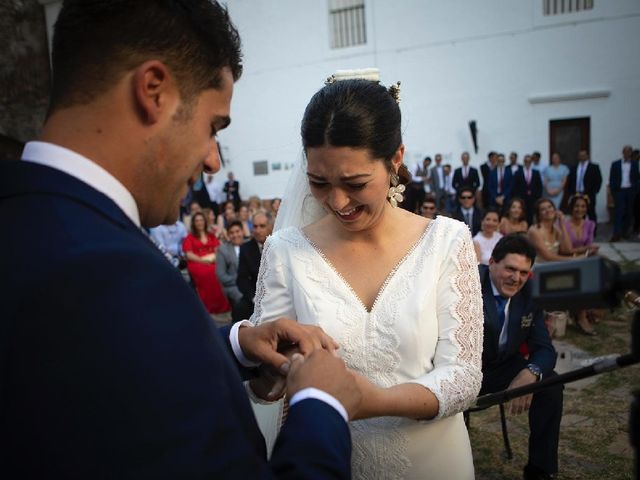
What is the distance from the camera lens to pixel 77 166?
36.6 inches

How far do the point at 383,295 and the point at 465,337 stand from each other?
0.32 metres

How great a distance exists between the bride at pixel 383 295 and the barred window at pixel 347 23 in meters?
15.4

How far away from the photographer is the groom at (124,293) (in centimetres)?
75

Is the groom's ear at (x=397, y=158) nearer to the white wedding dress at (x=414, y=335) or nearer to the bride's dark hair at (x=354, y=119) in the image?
the bride's dark hair at (x=354, y=119)

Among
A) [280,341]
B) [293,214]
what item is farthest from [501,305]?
[280,341]

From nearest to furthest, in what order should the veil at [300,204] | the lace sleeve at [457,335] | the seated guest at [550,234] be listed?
the lace sleeve at [457,335] → the veil at [300,204] → the seated guest at [550,234]

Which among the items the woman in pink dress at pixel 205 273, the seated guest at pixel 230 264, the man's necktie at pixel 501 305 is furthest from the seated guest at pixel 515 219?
the woman in pink dress at pixel 205 273

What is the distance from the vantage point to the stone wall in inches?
46.2

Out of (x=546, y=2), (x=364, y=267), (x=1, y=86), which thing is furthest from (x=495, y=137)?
(x=1, y=86)

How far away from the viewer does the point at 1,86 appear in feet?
3.85

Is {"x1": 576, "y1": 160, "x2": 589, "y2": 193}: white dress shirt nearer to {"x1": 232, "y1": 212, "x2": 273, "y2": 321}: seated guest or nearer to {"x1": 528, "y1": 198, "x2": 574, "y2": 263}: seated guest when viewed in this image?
{"x1": 528, "y1": 198, "x2": 574, "y2": 263}: seated guest

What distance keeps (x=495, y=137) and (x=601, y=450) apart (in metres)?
12.4

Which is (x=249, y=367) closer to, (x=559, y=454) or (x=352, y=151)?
(x=352, y=151)

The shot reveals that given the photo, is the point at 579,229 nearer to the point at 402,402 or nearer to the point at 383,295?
the point at 383,295
